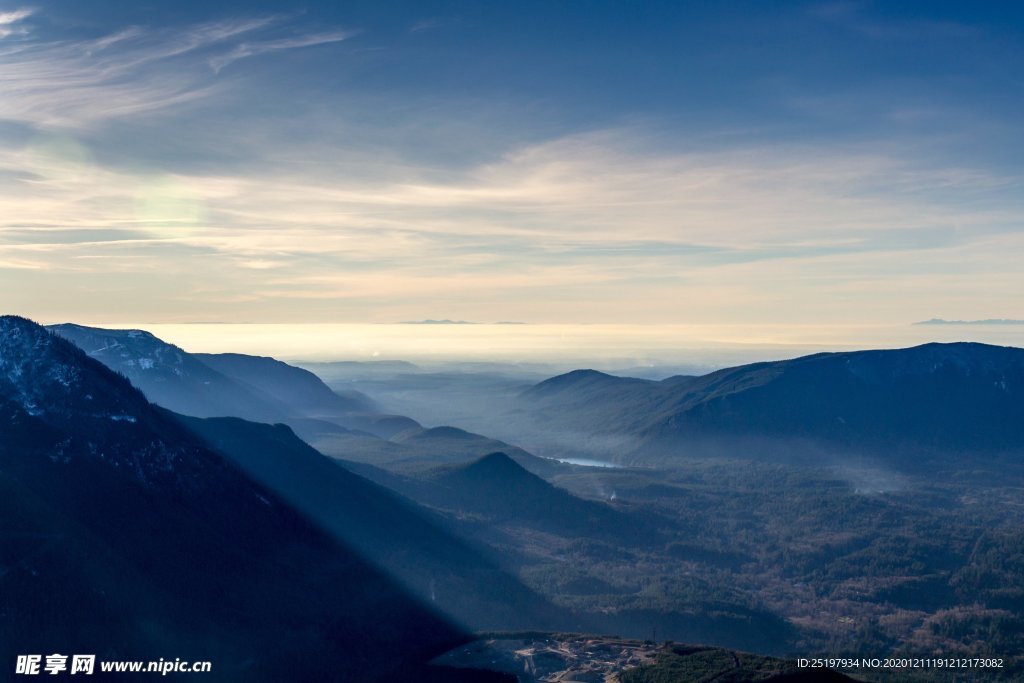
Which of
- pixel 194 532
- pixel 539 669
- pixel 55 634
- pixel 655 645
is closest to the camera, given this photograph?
pixel 55 634

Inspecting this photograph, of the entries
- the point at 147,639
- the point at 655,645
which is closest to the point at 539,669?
the point at 655,645

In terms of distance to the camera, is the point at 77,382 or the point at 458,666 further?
the point at 77,382

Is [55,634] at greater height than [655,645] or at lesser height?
greater

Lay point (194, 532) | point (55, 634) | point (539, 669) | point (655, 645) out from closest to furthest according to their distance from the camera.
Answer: point (55, 634) < point (539, 669) < point (655, 645) < point (194, 532)

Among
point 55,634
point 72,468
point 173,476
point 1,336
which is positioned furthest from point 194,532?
point 1,336

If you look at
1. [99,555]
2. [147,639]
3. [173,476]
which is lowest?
[147,639]

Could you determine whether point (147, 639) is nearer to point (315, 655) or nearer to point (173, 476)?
point (315, 655)
